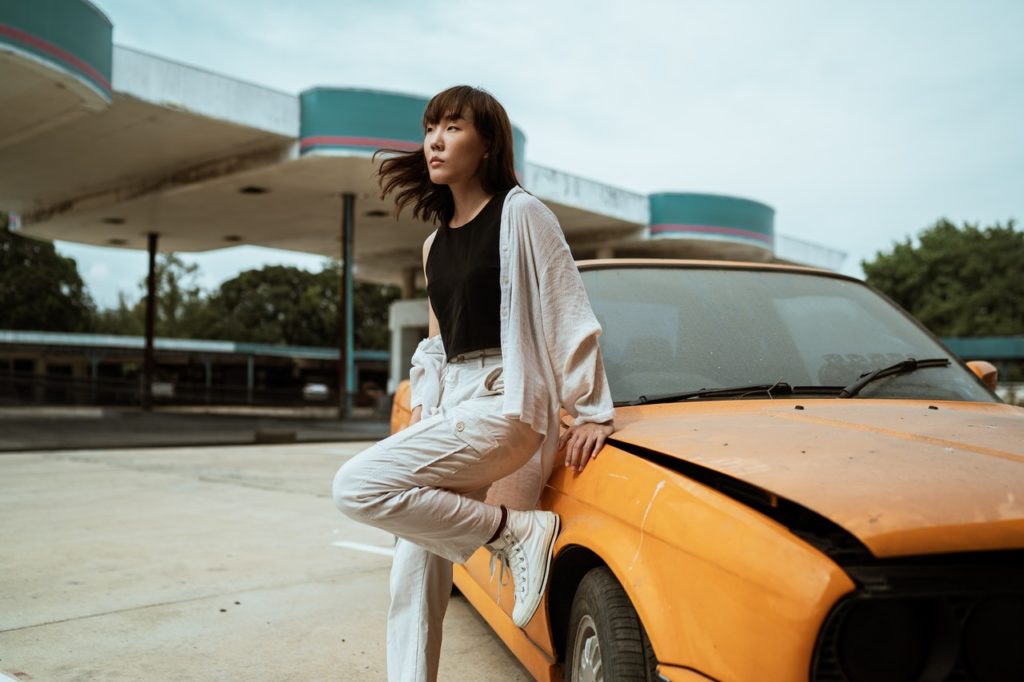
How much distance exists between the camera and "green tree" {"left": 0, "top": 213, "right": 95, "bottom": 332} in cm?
4578

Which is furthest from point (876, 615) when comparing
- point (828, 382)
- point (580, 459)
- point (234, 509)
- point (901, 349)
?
point (234, 509)

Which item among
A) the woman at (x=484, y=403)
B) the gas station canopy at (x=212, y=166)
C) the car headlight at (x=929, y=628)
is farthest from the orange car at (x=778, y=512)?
the gas station canopy at (x=212, y=166)

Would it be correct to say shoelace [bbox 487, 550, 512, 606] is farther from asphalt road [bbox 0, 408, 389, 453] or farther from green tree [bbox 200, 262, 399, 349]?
green tree [bbox 200, 262, 399, 349]

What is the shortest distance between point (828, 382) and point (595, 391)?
89cm

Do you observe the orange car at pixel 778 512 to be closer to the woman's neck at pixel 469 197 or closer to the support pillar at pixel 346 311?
the woman's neck at pixel 469 197

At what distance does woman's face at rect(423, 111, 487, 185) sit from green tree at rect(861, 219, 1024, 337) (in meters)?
48.8

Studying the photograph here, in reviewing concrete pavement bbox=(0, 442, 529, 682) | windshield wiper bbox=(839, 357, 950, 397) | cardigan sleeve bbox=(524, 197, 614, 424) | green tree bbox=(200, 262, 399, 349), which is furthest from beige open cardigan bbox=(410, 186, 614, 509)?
green tree bbox=(200, 262, 399, 349)

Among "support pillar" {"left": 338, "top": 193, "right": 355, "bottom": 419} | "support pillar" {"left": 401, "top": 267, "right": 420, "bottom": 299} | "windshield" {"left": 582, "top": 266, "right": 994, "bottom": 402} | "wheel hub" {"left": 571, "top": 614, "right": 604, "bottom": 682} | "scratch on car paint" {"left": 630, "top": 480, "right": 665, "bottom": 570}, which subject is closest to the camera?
"scratch on car paint" {"left": 630, "top": 480, "right": 665, "bottom": 570}

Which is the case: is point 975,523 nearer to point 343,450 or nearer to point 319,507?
point 319,507

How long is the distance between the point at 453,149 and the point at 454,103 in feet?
0.43

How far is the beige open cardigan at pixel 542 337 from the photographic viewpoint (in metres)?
2.29

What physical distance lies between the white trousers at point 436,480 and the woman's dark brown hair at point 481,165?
0.59 metres

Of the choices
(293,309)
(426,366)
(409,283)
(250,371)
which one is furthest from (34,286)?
(426,366)

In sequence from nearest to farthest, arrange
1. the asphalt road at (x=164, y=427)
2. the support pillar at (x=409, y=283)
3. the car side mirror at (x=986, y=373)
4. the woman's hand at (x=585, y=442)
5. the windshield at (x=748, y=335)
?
the woman's hand at (x=585, y=442)
the windshield at (x=748, y=335)
the car side mirror at (x=986, y=373)
the asphalt road at (x=164, y=427)
the support pillar at (x=409, y=283)
